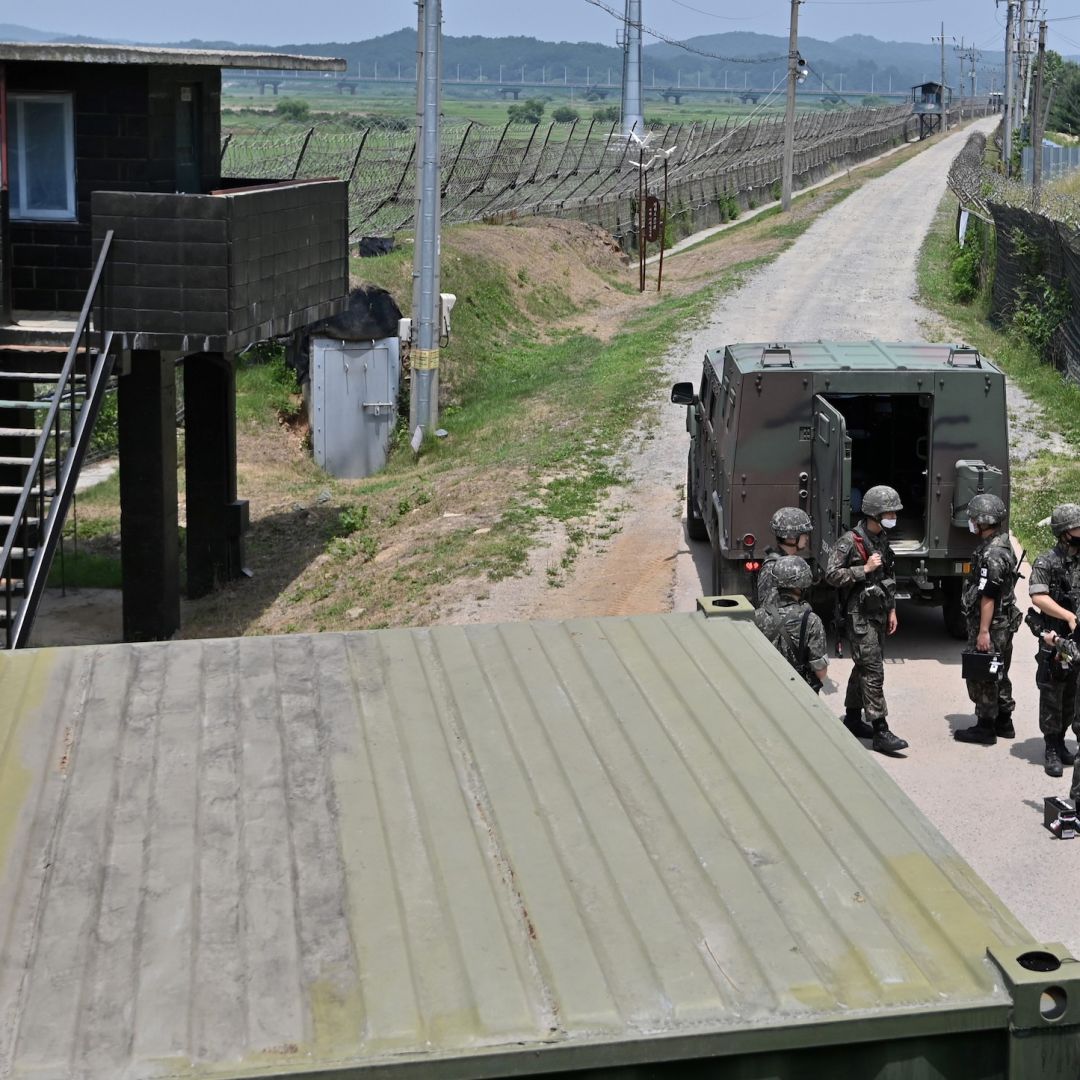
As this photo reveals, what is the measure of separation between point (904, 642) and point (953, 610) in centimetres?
45

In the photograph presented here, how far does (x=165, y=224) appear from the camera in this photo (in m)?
14.0

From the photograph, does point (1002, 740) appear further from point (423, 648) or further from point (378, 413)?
point (378, 413)

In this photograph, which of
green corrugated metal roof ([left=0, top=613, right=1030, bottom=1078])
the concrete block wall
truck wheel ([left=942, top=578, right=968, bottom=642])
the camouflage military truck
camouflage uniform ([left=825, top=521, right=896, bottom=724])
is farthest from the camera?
Result: the concrete block wall

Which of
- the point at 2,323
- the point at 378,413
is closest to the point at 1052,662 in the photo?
the point at 2,323

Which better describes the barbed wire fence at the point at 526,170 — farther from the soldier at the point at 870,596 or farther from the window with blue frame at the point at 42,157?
the soldier at the point at 870,596

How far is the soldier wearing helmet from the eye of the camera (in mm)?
9617

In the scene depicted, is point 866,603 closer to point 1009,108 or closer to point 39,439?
point 39,439

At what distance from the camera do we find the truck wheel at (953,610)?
1288cm

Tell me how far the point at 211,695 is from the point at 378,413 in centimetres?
1898

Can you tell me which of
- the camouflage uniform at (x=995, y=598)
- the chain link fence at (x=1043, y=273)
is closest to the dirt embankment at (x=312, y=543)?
the camouflage uniform at (x=995, y=598)

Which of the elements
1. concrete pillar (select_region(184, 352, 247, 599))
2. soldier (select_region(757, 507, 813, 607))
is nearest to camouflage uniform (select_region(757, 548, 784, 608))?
soldier (select_region(757, 507, 813, 607))

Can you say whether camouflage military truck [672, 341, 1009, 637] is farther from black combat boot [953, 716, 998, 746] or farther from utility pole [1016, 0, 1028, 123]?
utility pole [1016, 0, 1028, 123]

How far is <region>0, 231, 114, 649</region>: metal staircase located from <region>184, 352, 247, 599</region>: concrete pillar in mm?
A: 2404

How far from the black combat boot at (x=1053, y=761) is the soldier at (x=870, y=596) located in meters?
0.88
